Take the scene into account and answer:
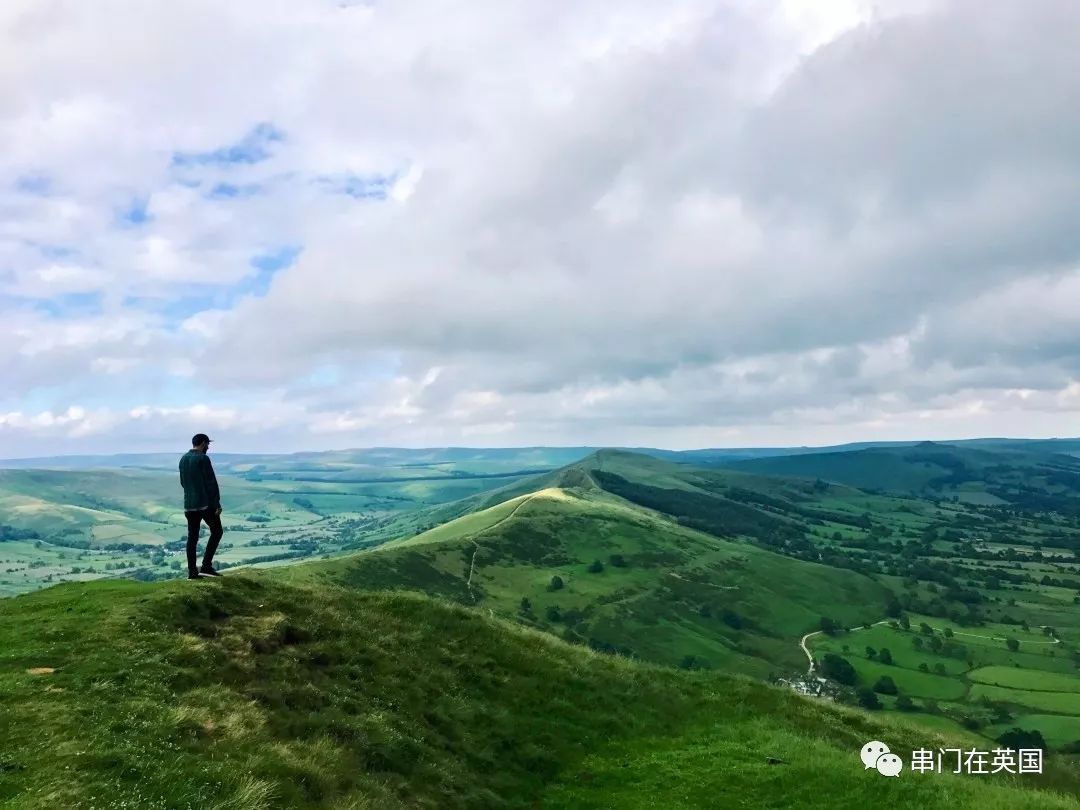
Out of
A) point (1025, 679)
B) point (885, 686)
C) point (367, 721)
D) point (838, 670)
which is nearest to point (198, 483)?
point (367, 721)

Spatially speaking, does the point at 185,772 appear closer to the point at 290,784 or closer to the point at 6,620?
the point at 290,784

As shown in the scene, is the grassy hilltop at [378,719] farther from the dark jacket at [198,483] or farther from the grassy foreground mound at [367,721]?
the dark jacket at [198,483]

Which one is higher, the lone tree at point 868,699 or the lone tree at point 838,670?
the lone tree at point 838,670

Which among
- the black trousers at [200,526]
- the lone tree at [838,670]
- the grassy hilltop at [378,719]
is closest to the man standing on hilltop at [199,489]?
the black trousers at [200,526]

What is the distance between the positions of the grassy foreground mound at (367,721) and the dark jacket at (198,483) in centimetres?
394

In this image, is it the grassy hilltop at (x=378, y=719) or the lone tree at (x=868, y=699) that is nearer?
the grassy hilltop at (x=378, y=719)

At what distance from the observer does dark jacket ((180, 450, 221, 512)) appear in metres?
26.3

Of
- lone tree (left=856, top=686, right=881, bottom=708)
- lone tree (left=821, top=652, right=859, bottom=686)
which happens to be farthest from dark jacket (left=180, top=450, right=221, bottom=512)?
lone tree (left=821, top=652, right=859, bottom=686)

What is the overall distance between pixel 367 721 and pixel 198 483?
11.2 metres

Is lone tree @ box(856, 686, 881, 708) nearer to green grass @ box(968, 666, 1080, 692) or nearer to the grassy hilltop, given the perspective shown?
green grass @ box(968, 666, 1080, 692)

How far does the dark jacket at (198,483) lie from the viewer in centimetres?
2627

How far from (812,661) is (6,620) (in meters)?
192

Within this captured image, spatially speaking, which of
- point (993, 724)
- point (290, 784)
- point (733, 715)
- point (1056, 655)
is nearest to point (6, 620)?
point (290, 784)

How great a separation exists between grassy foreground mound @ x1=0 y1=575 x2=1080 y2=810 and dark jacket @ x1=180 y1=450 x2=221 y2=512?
3.94m
